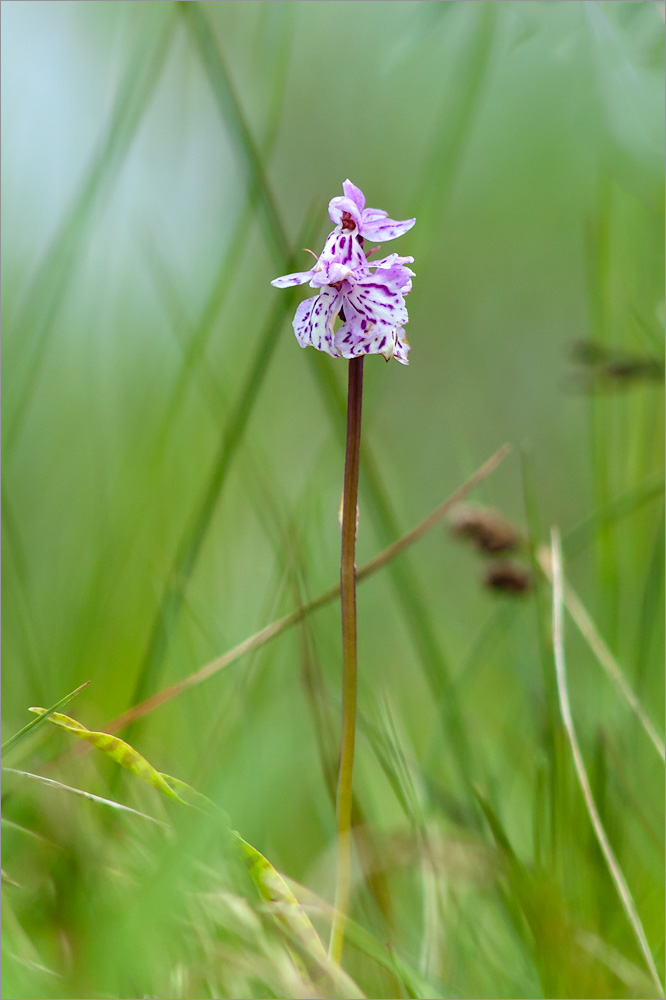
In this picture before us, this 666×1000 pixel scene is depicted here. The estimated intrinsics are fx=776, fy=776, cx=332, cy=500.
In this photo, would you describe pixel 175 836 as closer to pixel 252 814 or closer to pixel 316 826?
pixel 252 814

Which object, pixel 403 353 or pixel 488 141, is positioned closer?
pixel 403 353

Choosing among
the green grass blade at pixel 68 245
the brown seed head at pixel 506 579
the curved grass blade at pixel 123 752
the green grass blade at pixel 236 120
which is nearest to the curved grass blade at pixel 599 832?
the brown seed head at pixel 506 579

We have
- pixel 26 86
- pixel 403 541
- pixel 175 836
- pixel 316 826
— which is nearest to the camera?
pixel 175 836

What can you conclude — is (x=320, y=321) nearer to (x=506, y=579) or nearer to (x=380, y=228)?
(x=380, y=228)

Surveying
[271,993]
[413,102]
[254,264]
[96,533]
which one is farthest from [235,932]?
[413,102]

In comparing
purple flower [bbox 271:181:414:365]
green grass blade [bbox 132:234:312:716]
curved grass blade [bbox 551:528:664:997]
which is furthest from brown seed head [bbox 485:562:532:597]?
purple flower [bbox 271:181:414:365]

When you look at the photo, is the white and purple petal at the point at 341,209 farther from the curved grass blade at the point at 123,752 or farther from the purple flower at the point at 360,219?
the curved grass blade at the point at 123,752

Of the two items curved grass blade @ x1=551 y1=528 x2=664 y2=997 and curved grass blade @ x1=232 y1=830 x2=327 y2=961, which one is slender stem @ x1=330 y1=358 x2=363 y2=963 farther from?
curved grass blade @ x1=551 y1=528 x2=664 y2=997

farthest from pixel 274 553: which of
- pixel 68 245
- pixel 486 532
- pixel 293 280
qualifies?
pixel 293 280
